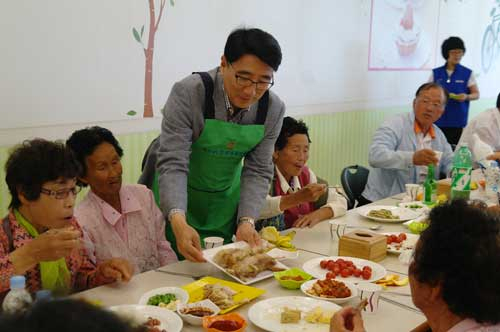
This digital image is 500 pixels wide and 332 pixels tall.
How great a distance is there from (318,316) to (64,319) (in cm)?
123

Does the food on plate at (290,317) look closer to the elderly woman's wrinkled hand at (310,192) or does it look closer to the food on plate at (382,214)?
the elderly woman's wrinkled hand at (310,192)

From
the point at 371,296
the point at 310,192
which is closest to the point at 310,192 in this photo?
the point at 310,192

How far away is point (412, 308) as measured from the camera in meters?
1.70

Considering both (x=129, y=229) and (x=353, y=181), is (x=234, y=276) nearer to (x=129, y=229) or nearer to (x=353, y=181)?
(x=129, y=229)

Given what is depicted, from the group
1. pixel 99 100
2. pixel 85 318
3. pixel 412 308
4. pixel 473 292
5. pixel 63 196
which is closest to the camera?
pixel 85 318

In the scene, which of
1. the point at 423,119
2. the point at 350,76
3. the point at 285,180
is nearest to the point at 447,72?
the point at 350,76

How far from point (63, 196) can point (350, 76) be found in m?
4.28

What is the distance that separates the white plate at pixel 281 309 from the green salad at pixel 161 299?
263mm

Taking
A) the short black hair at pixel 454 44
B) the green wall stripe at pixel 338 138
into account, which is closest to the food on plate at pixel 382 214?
the green wall stripe at pixel 338 138

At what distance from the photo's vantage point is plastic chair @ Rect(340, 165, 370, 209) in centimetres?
363

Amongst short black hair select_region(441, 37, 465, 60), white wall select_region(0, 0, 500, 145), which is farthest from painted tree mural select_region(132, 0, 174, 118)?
short black hair select_region(441, 37, 465, 60)

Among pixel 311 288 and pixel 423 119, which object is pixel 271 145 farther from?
pixel 423 119

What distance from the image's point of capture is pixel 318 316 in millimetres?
1587

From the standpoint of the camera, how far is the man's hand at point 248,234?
2195mm
